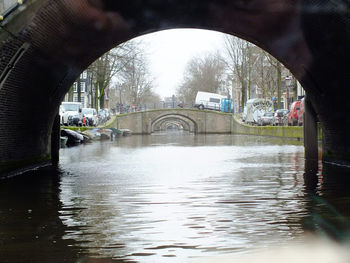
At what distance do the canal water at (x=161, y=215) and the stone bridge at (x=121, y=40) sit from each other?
1.70 m

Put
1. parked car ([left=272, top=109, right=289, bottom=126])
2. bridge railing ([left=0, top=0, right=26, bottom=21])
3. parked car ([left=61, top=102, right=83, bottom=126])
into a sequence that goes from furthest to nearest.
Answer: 1. parked car ([left=272, top=109, right=289, bottom=126])
2. parked car ([left=61, top=102, right=83, bottom=126])
3. bridge railing ([left=0, top=0, right=26, bottom=21])

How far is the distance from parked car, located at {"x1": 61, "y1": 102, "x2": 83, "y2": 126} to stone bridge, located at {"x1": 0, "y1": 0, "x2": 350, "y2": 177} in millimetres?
19682

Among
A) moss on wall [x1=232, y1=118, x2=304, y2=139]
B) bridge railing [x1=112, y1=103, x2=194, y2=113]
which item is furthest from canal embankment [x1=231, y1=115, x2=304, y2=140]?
bridge railing [x1=112, y1=103, x2=194, y2=113]

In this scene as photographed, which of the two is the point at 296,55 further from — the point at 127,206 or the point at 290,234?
the point at 290,234

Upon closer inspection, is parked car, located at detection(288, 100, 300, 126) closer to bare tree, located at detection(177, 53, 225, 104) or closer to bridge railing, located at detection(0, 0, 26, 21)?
bridge railing, located at detection(0, 0, 26, 21)

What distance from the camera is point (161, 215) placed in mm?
6309

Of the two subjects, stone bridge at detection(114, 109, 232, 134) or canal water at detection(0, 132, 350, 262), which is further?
stone bridge at detection(114, 109, 232, 134)

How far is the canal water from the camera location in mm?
4699

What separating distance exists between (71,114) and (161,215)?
2859cm

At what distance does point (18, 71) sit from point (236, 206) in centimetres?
509

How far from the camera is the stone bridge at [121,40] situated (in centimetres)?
916

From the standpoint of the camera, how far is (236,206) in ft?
22.8

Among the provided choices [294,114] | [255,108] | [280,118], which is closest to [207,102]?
[255,108]

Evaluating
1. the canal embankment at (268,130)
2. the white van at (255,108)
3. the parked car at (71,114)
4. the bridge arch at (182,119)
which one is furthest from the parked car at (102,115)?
the bridge arch at (182,119)
